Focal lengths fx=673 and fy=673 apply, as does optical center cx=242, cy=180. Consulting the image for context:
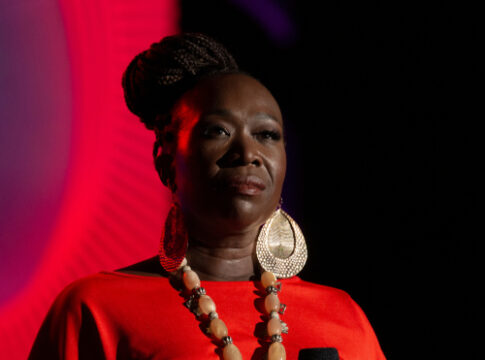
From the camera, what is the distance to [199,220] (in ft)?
5.22

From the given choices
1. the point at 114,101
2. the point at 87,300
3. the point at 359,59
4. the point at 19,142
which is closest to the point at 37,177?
the point at 19,142

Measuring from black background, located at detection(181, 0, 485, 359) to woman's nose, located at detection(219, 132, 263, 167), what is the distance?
26.9 inches

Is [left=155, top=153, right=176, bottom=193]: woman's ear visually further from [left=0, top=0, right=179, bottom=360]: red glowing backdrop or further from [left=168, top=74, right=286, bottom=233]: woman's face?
[left=0, top=0, right=179, bottom=360]: red glowing backdrop

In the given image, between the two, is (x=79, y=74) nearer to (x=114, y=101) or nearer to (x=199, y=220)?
(x=114, y=101)

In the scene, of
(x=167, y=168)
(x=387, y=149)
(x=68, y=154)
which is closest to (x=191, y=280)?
(x=167, y=168)

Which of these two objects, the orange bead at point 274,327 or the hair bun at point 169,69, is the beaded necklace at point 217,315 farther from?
the hair bun at point 169,69

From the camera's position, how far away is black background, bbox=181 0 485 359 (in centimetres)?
203

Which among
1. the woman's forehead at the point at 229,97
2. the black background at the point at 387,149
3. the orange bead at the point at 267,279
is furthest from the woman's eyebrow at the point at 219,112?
the black background at the point at 387,149

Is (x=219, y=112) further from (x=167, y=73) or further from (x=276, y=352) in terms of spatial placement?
(x=276, y=352)

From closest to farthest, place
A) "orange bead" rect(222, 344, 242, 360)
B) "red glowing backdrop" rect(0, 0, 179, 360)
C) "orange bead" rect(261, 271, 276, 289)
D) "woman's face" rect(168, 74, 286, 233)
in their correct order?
"orange bead" rect(222, 344, 242, 360) < "woman's face" rect(168, 74, 286, 233) < "orange bead" rect(261, 271, 276, 289) < "red glowing backdrop" rect(0, 0, 179, 360)

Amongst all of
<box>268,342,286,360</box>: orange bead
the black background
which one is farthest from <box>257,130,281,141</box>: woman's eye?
the black background

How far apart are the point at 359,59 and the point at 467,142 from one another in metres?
0.43

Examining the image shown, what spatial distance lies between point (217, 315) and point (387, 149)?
0.92 metres

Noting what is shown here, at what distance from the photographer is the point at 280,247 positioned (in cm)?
170
